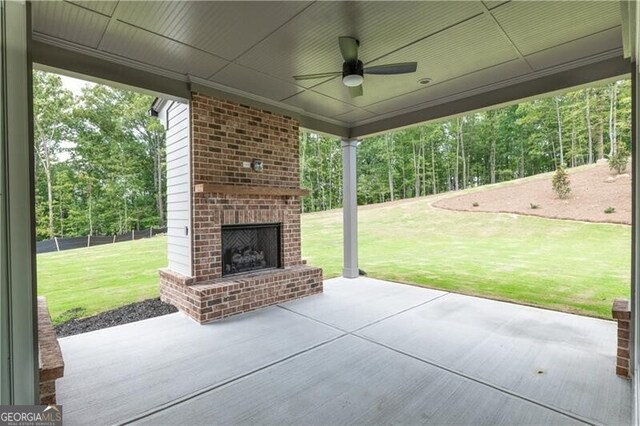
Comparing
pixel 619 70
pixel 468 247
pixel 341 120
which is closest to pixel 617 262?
pixel 468 247

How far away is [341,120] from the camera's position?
19.4ft

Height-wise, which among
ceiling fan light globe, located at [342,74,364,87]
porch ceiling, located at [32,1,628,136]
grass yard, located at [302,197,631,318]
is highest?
porch ceiling, located at [32,1,628,136]

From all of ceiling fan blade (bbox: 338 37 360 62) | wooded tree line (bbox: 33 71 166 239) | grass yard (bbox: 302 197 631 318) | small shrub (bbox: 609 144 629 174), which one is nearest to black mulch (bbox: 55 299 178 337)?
grass yard (bbox: 302 197 631 318)

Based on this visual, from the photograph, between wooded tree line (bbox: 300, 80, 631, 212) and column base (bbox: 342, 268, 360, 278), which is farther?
wooded tree line (bbox: 300, 80, 631, 212)

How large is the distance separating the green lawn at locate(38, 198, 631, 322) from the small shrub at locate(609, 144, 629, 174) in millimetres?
4136

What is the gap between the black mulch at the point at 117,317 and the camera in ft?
12.5

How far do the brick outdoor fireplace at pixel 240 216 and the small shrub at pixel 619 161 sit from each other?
15438 mm

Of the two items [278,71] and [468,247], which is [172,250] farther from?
[468,247]

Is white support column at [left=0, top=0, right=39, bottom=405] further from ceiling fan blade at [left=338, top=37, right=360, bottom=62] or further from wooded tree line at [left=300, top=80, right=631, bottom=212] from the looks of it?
wooded tree line at [left=300, top=80, right=631, bottom=212]

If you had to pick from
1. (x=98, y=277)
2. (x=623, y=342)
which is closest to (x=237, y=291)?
(x=623, y=342)

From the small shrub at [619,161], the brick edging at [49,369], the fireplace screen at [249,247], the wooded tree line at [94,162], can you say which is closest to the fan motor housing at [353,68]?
the fireplace screen at [249,247]

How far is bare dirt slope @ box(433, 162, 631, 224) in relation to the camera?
40.2 ft

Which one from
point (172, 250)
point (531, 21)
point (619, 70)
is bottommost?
point (172, 250)

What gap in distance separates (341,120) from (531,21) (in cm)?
345
